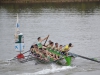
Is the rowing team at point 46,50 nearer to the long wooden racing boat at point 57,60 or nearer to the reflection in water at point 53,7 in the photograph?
the long wooden racing boat at point 57,60

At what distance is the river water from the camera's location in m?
28.6

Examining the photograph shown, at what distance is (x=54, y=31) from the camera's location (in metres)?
45.7

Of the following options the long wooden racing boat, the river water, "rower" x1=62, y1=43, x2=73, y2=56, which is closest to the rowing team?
"rower" x1=62, y1=43, x2=73, y2=56

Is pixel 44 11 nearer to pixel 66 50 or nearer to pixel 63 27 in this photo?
pixel 63 27

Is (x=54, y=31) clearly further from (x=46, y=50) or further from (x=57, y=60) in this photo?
(x=57, y=60)

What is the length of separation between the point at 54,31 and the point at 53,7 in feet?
85.3

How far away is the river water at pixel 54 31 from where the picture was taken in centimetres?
2858

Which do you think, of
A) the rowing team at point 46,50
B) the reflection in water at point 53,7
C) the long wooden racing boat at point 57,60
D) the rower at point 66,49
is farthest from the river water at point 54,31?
the rower at point 66,49

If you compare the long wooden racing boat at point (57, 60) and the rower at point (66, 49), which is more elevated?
the rower at point (66, 49)

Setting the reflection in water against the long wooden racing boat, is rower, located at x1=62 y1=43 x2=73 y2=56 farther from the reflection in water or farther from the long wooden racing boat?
the reflection in water

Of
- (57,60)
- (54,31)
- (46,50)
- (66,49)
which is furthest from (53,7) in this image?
(57,60)

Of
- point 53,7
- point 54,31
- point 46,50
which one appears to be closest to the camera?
point 46,50

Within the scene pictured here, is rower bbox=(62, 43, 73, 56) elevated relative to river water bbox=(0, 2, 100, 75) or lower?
elevated

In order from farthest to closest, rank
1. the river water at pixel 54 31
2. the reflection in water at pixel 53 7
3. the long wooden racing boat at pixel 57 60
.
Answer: the reflection in water at pixel 53 7
the long wooden racing boat at pixel 57 60
the river water at pixel 54 31
